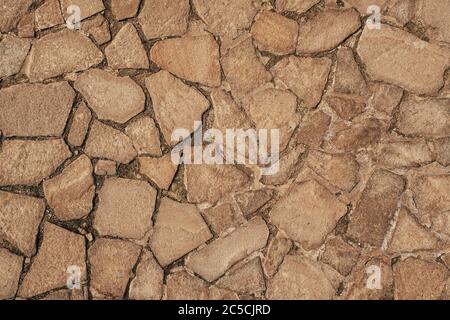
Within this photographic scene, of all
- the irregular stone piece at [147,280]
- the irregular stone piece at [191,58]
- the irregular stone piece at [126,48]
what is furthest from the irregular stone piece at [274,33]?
the irregular stone piece at [147,280]

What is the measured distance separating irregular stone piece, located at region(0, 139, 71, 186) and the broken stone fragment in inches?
16.9

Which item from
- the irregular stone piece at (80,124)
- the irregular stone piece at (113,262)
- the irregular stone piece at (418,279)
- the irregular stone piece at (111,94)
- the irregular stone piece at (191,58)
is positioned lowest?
the irregular stone piece at (418,279)

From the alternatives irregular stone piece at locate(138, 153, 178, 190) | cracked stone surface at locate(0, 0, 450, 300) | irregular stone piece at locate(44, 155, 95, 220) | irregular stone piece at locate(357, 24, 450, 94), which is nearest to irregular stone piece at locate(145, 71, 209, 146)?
cracked stone surface at locate(0, 0, 450, 300)

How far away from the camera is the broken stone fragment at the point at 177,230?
167cm

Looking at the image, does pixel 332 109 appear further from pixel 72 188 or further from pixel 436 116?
pixel 72 188

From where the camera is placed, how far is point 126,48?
165 centimetres

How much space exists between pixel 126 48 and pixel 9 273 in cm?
88

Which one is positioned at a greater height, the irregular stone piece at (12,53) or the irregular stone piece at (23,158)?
the irregular stone piece at (12,53)

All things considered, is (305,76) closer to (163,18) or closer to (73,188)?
(163,18)

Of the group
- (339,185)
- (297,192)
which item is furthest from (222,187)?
(339,185)

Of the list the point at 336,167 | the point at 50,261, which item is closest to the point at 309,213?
the point at 336,167

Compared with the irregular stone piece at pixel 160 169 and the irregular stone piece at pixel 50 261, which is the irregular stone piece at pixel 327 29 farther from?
the irregular stone piece at pixel 50 261

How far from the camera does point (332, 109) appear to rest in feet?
5.39

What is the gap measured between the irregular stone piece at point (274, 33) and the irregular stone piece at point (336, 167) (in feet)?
1.23
